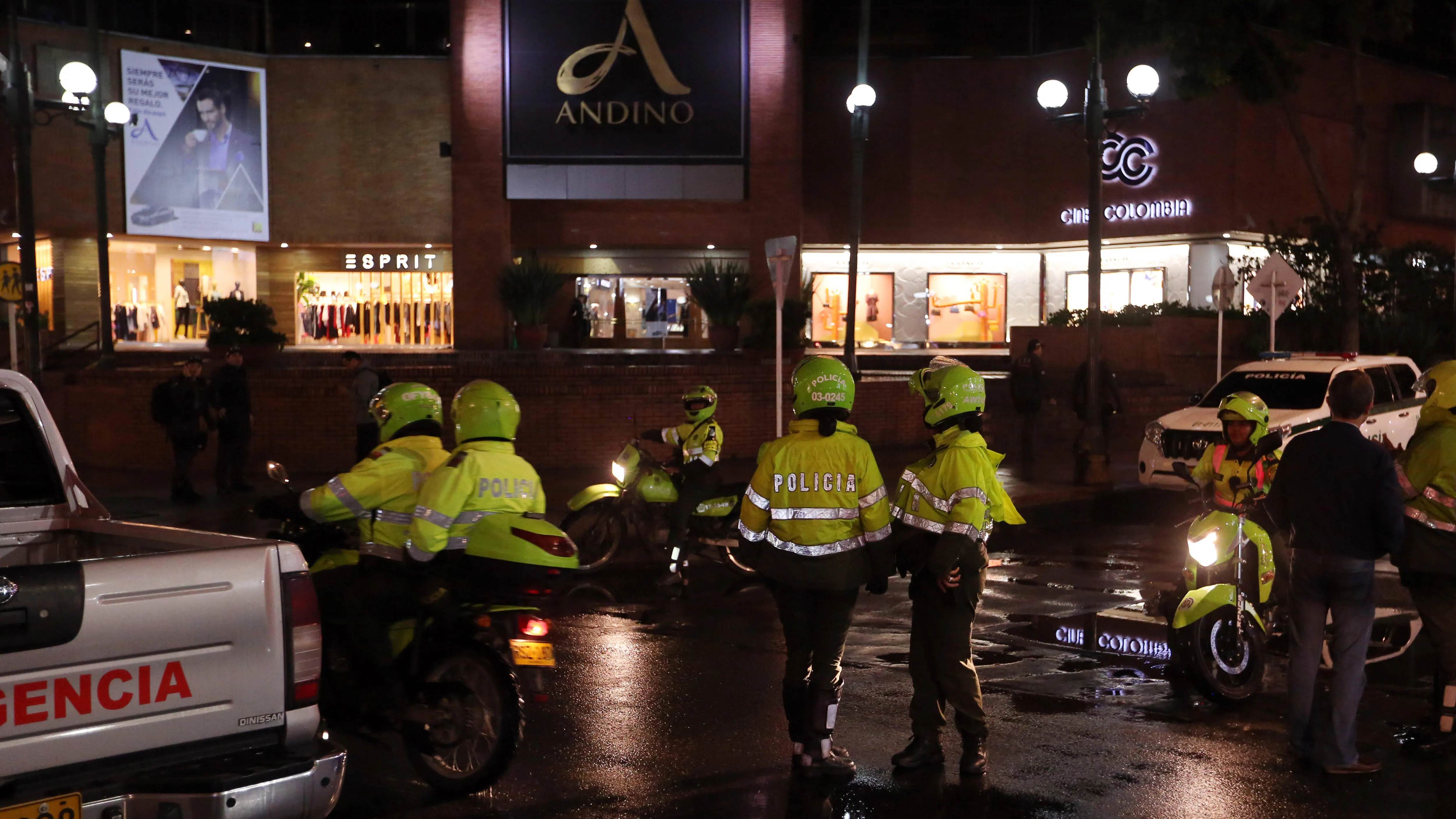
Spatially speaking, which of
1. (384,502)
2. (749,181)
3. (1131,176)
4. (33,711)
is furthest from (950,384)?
(1131,176)

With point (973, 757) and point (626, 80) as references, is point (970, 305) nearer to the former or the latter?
point (626, 80)

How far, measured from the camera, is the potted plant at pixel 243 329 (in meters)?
21.5

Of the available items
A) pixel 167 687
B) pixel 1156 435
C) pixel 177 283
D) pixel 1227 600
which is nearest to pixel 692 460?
pixel 1227 600

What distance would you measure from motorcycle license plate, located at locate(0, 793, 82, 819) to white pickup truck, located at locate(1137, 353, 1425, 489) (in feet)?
47.8

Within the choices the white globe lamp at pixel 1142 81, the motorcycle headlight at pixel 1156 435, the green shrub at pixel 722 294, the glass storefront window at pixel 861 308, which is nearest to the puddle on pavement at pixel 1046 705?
the motorcycle headlight at pixel 1156 435

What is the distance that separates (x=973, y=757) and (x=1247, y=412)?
2.93m

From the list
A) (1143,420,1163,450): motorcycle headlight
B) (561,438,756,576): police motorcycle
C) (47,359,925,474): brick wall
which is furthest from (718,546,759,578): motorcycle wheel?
(1143,420,1163,450): motorcycle headlight

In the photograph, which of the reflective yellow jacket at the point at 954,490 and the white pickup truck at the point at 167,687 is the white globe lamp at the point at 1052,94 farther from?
the white pickup truck at the point at 167,687

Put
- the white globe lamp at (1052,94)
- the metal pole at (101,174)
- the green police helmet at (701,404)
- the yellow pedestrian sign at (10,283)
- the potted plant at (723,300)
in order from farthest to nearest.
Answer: the potted plant at (723,300), the metal pole at (101,174), the white globe lamp at (1052,94), the yellow pedestrian sign at (10,283), the green police helmet at (701,404)

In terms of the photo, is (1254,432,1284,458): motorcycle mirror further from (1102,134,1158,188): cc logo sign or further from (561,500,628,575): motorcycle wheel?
(1102,134,1158,188): cc logo sign

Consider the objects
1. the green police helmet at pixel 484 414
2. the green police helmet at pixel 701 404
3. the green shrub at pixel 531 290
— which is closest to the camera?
the green police helmet at pixel 484 414

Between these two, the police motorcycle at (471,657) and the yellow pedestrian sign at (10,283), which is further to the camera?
the yellow pedestrian sign at (10,283)

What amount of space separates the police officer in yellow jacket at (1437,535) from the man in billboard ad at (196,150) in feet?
106

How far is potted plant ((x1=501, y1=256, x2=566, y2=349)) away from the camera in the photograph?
26.3 meters
